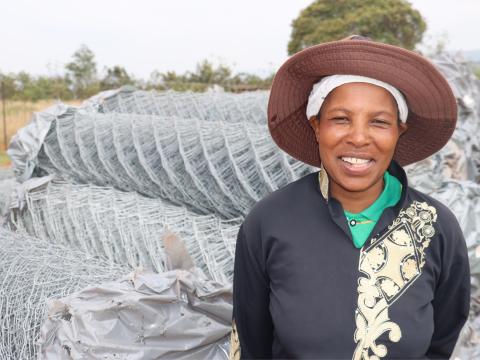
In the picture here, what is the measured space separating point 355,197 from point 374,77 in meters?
0.24

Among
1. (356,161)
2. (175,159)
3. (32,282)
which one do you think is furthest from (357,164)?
(175,159)

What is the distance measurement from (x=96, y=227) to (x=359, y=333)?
5.94ft

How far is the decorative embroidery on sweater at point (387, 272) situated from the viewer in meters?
0.95

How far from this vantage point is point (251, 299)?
1.11 m

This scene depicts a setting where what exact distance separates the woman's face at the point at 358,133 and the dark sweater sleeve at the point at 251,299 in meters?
0.22

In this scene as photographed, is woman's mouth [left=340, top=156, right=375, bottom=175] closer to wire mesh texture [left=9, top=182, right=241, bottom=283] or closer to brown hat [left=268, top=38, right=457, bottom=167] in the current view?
brown hat [left=268, top=38, right=457, bottom=167]

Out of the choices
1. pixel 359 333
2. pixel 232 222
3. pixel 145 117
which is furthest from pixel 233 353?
pixel 145 117

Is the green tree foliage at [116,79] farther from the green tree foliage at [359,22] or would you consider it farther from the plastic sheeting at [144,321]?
the plastic sheeting at [144,321]

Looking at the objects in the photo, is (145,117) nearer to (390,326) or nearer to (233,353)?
(233,353)

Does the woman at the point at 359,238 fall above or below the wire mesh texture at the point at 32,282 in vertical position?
above

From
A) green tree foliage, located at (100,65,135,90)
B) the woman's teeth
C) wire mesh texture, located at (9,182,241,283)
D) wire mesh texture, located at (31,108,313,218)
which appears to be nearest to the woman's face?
the woman's teeth

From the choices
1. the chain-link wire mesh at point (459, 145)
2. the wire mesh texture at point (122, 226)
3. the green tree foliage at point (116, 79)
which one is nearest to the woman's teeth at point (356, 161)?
the wire mesh texture at point (122, 226)

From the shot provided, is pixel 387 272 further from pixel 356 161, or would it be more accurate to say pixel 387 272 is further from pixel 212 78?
pixel 212 78

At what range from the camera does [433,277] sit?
996mm
